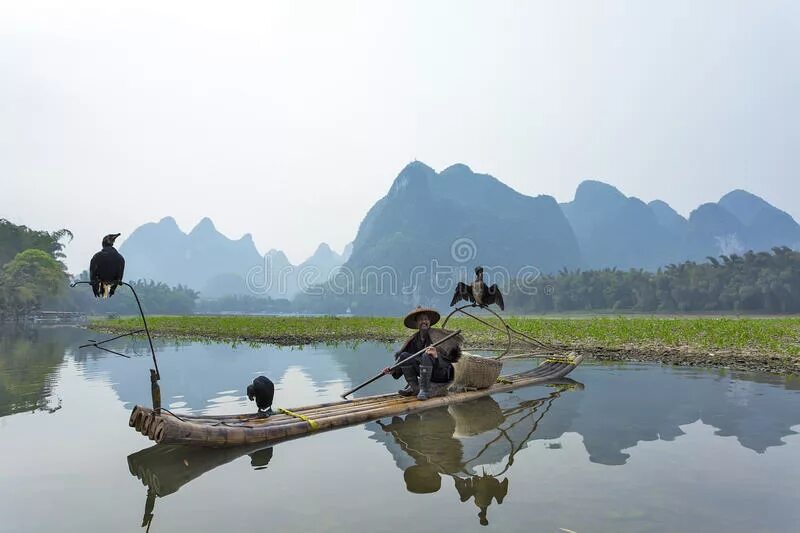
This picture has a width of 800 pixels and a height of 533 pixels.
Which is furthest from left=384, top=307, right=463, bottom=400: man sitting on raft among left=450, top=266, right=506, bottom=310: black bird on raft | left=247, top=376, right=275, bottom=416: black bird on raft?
left=247, top=376, right=275, bottom=416: black bird on raft

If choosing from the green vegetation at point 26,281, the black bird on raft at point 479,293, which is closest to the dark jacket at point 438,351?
the black bird on raft at point 479,293

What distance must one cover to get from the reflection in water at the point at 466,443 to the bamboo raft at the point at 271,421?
215 mm

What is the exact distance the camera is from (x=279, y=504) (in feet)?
12.8

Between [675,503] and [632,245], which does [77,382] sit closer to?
[675,503]

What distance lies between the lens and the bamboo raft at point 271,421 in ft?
14.6

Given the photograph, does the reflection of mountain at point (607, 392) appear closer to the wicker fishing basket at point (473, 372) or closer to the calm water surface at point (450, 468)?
the calm water surface at point (450, 468)

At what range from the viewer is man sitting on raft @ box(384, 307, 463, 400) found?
22.4ft

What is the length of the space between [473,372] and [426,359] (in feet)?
3.47

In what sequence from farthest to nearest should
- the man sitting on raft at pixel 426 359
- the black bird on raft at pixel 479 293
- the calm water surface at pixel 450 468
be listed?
the black bird on raft at pixel 479 293 < the man sitting on raft at pixel 426 359 < the calm water surface at pixel 450 468

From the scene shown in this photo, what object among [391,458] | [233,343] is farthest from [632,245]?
[391,458]

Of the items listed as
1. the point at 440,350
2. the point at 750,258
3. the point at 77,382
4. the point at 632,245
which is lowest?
the point at 77,382

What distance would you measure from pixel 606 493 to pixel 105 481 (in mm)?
4054

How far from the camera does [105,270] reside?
13.8 ft

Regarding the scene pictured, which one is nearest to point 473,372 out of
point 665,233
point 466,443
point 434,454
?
point 466,443
